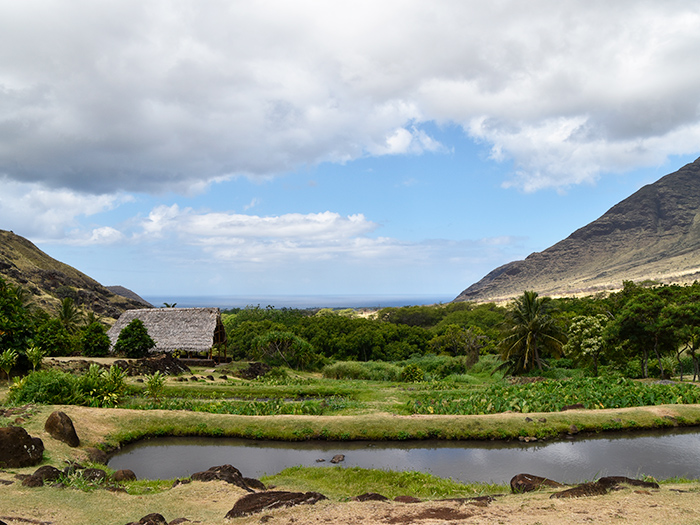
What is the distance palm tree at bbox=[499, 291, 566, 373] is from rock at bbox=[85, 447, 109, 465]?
27.1m

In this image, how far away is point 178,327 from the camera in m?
40.4

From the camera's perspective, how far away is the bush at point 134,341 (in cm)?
3631

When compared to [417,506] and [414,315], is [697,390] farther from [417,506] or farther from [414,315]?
[414,315]

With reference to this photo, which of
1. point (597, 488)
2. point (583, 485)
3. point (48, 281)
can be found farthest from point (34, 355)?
point (48, 281)

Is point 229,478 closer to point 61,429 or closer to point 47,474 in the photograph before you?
point 47,474

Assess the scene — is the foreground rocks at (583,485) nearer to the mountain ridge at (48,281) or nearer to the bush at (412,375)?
the bush at (412,375)

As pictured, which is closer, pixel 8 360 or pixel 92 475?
pixel 92 475

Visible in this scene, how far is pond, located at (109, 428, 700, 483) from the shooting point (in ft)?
45.1

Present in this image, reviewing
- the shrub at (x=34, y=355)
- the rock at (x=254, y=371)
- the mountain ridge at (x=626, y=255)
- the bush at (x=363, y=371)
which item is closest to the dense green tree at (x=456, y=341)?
the bush at (x=363, y=371)

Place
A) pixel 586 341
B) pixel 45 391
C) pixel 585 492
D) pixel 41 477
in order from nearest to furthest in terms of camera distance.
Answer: pixel 585 492 → pixel 41 477 → pixel 45 391 → pixel 586 341

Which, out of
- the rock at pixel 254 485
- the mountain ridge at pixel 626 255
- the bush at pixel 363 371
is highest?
the mountain ridge at pixel 626 255

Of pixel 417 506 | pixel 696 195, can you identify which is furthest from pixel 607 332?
pixel 696 195

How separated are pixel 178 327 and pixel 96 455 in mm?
26398

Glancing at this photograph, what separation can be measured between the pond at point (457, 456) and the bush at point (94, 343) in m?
21.6
